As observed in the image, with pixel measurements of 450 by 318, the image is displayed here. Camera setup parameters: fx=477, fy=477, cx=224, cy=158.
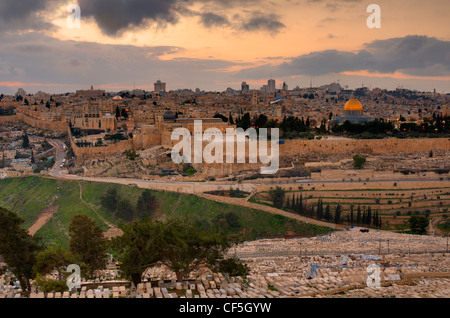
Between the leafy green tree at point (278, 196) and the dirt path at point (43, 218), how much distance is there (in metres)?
8.84

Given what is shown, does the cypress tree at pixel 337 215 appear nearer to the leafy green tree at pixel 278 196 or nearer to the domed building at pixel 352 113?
the leafy green tree at pixel 278 196

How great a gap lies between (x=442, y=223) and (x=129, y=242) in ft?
44.7

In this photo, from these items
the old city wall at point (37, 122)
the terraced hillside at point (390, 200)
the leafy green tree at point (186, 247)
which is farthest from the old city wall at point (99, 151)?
the leafy green tree at point (186, 247)

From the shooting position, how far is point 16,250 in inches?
399

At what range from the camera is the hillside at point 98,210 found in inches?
683

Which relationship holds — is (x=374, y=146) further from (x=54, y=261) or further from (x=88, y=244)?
(x=54, y=261)

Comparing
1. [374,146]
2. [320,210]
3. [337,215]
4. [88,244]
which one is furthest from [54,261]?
[374,146]

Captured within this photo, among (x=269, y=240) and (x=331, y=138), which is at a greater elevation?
(x=331, y=138)

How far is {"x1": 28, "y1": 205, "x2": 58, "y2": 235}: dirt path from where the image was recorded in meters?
18.2

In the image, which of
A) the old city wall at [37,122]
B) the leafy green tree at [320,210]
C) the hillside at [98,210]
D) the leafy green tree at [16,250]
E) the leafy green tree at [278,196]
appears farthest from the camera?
the old city wall at [37,122]

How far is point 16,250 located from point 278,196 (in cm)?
1096
